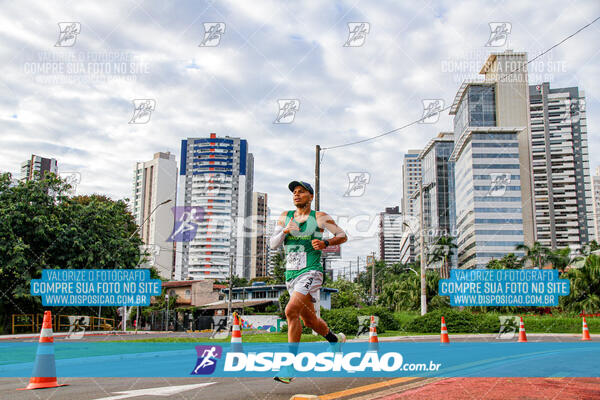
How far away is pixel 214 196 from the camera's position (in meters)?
140

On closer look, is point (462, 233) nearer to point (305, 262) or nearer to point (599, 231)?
point (599, 231)

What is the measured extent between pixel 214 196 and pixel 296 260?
450ft

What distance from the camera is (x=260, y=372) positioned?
606 cm

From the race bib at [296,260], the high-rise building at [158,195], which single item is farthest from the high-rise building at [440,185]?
the race bib at [296,260]

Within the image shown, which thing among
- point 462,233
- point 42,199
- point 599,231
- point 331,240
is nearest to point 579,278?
point 42,199

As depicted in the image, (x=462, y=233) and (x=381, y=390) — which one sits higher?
(x=462, y=233)

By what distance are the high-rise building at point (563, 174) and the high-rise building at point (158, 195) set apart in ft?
351

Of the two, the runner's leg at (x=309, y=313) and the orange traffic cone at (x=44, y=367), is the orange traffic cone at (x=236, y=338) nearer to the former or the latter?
the runner's leg at (x=309, y=313)

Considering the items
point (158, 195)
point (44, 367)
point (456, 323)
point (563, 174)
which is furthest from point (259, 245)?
point (44, 367)

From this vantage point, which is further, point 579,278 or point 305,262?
point 579,278

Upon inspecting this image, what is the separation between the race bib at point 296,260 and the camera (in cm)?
470

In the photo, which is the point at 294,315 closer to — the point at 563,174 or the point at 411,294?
the point at 411,294

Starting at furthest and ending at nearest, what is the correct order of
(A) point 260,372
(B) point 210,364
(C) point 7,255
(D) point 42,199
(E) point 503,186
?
(E) point 503,186 < (D) point 42,199 < (C) point 7,255 < (B) point 210,364 < (A) point 260,372

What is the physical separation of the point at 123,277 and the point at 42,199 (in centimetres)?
557
